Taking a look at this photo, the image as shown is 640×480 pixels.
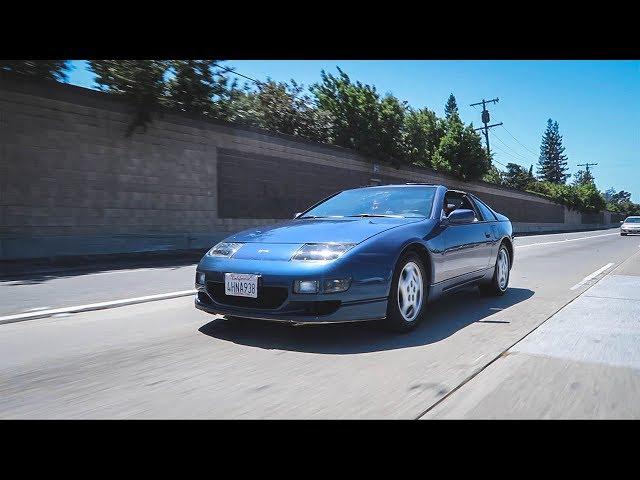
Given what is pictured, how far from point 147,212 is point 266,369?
11.3m

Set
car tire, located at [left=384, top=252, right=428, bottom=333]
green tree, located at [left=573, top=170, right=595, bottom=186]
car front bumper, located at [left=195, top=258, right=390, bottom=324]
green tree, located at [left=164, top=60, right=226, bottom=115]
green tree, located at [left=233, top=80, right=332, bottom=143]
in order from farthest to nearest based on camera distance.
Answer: green tree, located at [left=573, top=170, right=595, bottom=186]
green tree, located at [left=233, top=80, right=332, bottom=143]
green tree, located at [left=164, top=60, right=226, bottom=115]
car tire, located at [left=384, top=252, right=428, bottom=333]
car front bumper, located at [left=195, top=258, right=390, bottom=324]

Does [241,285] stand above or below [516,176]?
below

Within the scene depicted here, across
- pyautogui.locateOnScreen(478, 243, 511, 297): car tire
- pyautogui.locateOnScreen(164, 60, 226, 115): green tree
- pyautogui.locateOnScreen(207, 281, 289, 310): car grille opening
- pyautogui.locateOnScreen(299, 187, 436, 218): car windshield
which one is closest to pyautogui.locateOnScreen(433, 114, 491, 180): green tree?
pyautogui.locateOnScreen(164, 60, 226, 115): green tree

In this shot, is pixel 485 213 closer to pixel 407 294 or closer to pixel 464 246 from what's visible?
pixel 464 246

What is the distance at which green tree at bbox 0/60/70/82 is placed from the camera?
10.4m

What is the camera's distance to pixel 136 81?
12758mm

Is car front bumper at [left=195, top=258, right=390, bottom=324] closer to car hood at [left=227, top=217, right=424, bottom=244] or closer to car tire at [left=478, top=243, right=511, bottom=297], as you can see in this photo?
car hood at [left=227, top=217, right=424, bottom=244]

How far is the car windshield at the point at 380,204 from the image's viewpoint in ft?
15.6

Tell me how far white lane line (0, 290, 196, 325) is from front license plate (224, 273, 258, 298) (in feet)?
7.39

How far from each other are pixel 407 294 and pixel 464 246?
4.32 feet

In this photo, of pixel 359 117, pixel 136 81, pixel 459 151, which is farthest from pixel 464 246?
pixel 459 151
